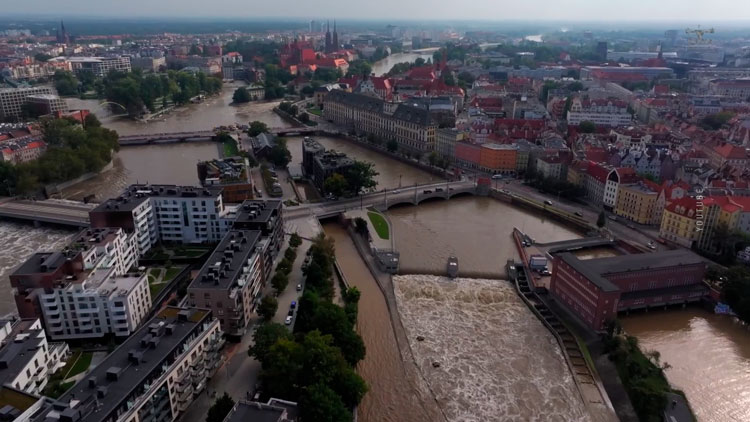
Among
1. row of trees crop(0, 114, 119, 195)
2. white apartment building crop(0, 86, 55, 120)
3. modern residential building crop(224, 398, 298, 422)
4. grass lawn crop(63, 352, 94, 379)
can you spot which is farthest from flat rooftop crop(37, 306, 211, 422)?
white apartment building crop(0, 86, 55, 120)

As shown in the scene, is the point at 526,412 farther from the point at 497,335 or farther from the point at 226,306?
the point at 226,306

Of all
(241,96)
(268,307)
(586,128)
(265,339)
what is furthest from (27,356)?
(241,96)

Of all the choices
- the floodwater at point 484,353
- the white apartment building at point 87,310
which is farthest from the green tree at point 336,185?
the white apartment building at point 87,310

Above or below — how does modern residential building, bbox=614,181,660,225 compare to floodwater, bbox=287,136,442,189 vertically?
above

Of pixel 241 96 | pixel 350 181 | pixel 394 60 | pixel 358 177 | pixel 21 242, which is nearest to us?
pixel 21 242

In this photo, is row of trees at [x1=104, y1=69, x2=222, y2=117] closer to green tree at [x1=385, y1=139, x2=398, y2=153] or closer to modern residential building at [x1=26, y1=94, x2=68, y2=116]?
modern residential building at [x1=26, y1=94, x2=68, y2=116]

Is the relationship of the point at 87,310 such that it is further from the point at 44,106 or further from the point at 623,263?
the point at 44,106

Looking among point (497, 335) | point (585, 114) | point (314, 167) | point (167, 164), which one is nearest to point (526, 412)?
point (497, 335)
